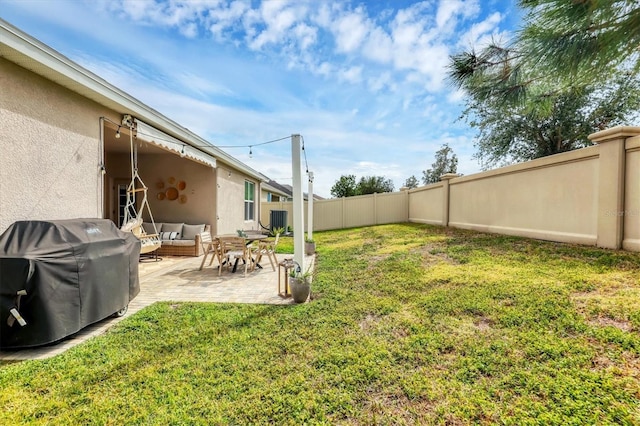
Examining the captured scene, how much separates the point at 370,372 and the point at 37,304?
144 inches

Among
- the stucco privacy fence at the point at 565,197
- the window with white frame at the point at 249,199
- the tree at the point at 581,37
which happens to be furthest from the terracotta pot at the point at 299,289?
the window with white frame at the point at 249,199

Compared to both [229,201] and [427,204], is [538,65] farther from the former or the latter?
[229,201]

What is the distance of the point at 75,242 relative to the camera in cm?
347

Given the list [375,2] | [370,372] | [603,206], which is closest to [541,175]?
[603,206]

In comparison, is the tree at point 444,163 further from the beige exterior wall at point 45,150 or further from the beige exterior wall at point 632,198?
the beige exterior wall at point 45,150

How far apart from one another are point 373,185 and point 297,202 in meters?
26.1

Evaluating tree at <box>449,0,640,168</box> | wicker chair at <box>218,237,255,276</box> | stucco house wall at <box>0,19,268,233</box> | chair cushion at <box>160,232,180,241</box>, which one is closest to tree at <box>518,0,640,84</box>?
tree at <box>449,0,640,168</box>

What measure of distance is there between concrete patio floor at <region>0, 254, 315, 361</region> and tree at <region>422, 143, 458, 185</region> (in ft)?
78.5

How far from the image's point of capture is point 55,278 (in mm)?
3148

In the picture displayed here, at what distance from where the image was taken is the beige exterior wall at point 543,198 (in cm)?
547

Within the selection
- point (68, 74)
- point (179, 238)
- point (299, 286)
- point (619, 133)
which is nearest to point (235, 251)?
point (299, 286)

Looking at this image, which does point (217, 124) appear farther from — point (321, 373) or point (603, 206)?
point (603, 206)

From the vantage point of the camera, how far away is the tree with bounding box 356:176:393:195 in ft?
98.8

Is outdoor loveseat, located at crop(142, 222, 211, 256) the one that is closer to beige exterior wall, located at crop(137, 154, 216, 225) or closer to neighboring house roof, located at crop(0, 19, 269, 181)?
beige exterior wall, located at crop(137, 154, 216, 225)
